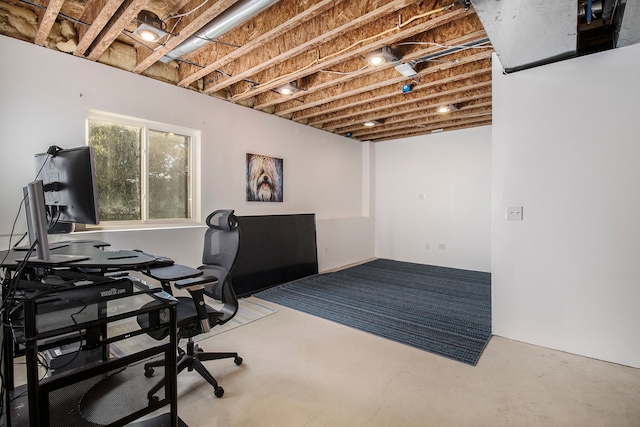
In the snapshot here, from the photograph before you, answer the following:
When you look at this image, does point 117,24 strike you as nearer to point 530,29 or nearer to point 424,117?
point 530,29

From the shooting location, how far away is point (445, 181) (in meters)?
6.04

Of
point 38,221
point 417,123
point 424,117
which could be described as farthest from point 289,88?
point 38,221

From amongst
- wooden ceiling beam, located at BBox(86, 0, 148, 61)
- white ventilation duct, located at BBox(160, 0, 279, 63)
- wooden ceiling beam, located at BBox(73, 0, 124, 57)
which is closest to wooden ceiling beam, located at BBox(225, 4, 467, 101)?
white ventilation duct, located at BBox(160, 0, 279, 63)

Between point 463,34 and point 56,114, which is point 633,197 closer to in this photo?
point 463,34

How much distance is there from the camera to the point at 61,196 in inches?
62.3

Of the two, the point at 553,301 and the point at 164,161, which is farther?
the point at 164,161

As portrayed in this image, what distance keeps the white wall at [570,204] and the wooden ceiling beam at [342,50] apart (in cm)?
93

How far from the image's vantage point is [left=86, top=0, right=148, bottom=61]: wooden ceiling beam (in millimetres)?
2207

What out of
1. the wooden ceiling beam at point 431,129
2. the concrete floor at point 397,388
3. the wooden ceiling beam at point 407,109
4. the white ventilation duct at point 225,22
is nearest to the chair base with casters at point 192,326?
the concrete floor at point 397,388

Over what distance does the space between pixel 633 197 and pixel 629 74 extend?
935mm

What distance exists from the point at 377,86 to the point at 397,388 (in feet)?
10.1

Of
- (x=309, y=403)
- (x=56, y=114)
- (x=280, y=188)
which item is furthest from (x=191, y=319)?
(x=280, y=188)

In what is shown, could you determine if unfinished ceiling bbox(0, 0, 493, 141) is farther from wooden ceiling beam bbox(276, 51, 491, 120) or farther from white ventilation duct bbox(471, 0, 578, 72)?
white ventilation duct bbox(471, 0, 578, 72)

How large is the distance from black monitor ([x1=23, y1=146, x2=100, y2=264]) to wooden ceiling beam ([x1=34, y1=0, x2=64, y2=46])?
4.39 ft
